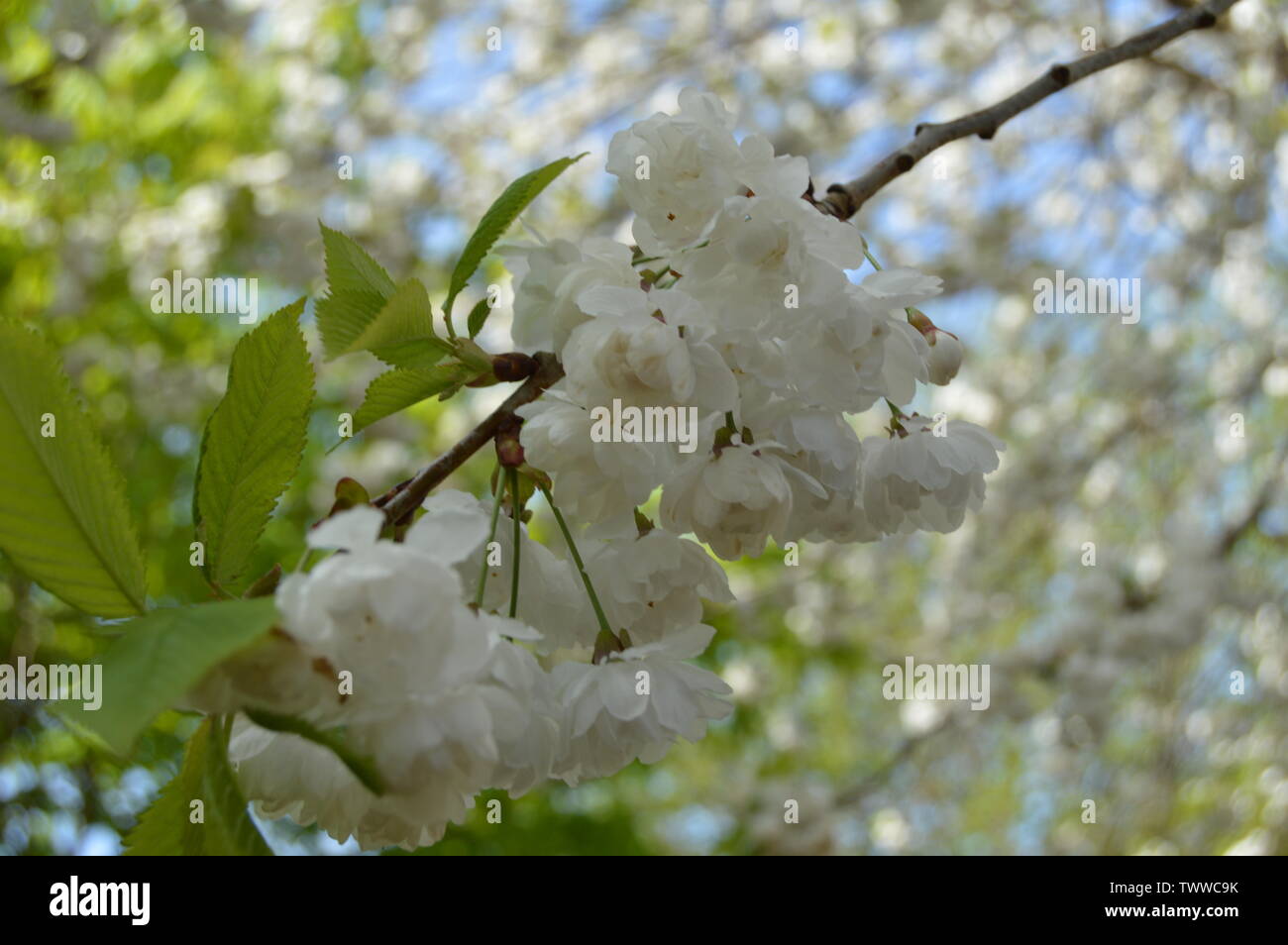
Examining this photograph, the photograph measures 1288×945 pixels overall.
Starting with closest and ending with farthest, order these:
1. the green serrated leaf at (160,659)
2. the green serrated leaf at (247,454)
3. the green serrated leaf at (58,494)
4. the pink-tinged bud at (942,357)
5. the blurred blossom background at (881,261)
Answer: the green serrated leaf at (160,659) < the green serrated leaf at (58,494) < the green serrated leaf at (247,454) < the pink-tinged bud at (942,357) < the blurred blossom background at (881,261)

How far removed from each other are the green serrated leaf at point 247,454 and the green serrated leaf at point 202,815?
0.11 meters

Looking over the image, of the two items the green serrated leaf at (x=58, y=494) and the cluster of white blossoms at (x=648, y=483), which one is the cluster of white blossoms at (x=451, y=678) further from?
the green serrated leaf at (x=58, y=494)

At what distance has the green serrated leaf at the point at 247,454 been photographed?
635 mm

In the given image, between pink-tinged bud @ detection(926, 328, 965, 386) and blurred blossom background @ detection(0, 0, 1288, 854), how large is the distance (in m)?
2.27

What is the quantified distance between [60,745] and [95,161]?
2.07 metres

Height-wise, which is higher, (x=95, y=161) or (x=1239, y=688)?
(x=95, y=161)

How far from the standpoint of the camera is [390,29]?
14.2ft

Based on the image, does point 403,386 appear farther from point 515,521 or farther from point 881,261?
point 881,261

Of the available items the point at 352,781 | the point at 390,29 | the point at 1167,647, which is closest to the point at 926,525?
the point at 352,781

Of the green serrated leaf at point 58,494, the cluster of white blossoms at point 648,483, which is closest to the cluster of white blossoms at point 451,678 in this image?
the cluster of white blossoms at point 648,483

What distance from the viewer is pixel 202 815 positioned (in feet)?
1.80

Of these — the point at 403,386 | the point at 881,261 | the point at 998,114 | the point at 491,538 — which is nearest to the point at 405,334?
the point at 403,386

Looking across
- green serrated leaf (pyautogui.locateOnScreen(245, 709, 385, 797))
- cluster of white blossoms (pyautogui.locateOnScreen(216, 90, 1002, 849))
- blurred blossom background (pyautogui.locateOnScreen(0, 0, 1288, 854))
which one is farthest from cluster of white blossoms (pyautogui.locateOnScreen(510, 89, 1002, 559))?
blurred blossom background (pyautogui.locateOnScreen(0, 0, 1288, 854))

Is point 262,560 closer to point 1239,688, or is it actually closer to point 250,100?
point 250,100
